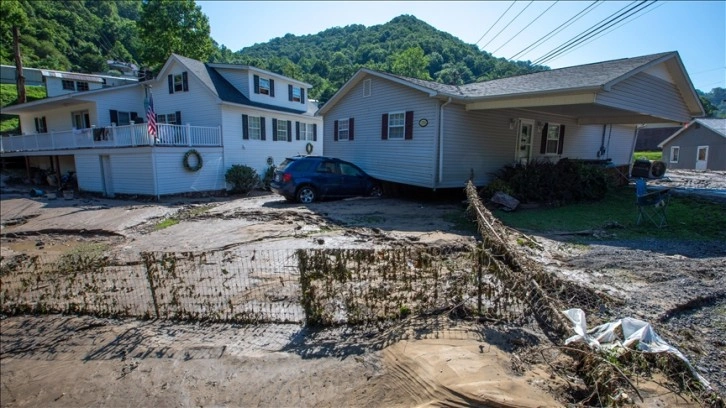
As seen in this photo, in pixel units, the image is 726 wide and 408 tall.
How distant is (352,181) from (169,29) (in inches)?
1324

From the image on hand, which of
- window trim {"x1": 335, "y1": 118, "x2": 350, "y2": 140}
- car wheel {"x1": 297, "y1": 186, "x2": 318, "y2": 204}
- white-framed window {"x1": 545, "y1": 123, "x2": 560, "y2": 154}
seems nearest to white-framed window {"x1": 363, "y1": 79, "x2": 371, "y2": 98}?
window trim {"x1": 335, "y1": 118, "x2": 350, "y2": 140}

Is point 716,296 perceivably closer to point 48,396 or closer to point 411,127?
point 48,396

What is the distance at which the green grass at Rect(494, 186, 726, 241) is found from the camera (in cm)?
762

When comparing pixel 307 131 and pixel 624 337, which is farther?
pixel 307 131

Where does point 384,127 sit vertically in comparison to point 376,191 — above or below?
above

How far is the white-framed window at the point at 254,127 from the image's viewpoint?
62.7 feet

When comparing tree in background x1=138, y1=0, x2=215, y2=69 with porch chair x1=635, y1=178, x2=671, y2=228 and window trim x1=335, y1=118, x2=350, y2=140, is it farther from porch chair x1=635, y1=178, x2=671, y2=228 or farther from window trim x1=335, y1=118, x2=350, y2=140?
porch chair x1=635, y1=178, x2=671, y2=228

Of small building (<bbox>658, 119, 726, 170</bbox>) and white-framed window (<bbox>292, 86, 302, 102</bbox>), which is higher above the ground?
white-framed window (<bbox>292, 86, 302, 102</bbox>)

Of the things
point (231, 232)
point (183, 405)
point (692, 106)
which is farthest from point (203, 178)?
point (692, 106)

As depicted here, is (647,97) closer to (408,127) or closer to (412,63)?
(408,127)

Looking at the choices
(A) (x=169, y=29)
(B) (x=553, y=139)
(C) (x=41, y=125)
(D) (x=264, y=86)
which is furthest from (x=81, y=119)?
(B) (x=553, y=139)

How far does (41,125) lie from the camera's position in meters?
25.0

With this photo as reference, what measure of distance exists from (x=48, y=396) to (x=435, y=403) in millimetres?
3577

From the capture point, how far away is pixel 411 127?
12586 millimetres
